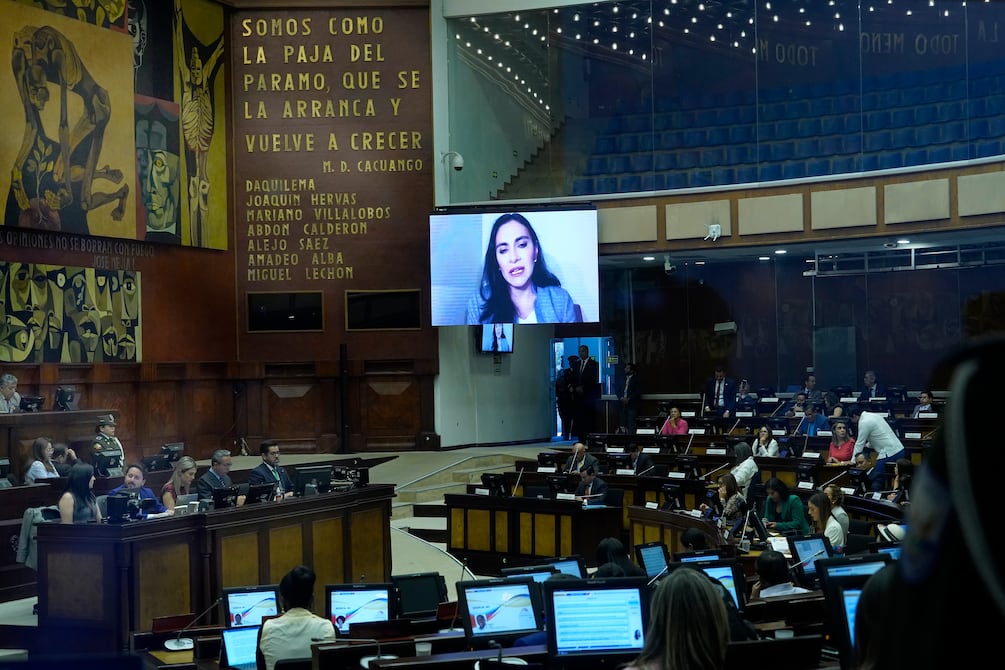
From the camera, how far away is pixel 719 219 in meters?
16.9

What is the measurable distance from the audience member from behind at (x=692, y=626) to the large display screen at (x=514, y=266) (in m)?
13.7

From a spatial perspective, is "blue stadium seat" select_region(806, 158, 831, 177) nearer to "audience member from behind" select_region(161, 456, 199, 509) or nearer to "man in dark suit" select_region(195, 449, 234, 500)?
"man in dark suit" select_region(195, 449, 234, 500)

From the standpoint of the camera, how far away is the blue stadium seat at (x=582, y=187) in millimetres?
17922

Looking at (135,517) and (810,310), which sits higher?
(810,310)

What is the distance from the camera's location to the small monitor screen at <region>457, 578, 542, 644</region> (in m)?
5.20

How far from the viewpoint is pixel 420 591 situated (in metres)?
7.60

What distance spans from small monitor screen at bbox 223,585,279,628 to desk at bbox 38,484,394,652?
1984 millimetres

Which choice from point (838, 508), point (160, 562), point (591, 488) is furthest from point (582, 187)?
point (160, 562)

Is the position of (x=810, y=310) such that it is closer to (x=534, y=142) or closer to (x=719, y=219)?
(x=719, y=219)

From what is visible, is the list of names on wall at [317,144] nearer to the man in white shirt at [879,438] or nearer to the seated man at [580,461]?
the seated man at [580,461]

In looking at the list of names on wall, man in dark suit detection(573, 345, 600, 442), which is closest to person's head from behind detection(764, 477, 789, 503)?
man in dark suit detection(573, 345, 600, 442)

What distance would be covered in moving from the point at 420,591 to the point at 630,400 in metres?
12.8

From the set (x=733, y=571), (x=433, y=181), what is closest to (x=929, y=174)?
(x=433, y=181)

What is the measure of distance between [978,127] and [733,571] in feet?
37.4
